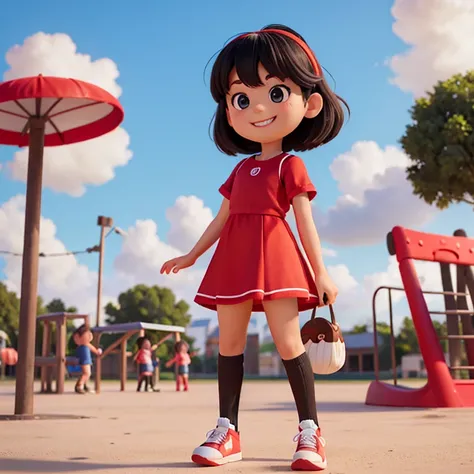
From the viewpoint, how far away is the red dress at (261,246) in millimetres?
3105

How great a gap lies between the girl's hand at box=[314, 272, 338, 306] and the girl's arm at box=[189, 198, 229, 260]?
0.70m

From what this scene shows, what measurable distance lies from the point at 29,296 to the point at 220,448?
293 cm

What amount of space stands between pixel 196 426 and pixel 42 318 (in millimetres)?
8738

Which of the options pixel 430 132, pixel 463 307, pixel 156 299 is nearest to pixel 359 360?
pixel 156 299

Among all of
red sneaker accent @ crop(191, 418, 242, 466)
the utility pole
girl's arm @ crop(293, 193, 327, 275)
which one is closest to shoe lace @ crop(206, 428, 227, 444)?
red sneaker accent @ crop(191, 418, 242, 466)

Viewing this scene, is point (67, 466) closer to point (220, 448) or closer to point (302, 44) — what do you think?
point (220, 448)

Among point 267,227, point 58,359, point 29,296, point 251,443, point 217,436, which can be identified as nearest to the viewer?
point 217,436

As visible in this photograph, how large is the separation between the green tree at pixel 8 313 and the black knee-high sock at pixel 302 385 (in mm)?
41252

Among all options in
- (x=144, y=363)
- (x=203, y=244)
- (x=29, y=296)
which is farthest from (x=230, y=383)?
(x=144, y=363)

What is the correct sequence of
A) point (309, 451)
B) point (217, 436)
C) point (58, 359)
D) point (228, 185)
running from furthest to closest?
point (58, 359) < point (228, 185) < point (217, 436) < point (309, 451)

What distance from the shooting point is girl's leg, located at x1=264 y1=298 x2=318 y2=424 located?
312 centimetres

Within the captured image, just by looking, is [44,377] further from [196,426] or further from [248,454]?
[248,454]

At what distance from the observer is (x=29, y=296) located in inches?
215

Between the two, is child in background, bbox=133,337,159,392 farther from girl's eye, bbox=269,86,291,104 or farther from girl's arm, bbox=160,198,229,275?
girl's eye, bbox=269,86,291,104
